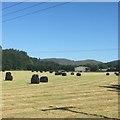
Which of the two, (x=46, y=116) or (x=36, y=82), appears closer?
(x=46, y=116)

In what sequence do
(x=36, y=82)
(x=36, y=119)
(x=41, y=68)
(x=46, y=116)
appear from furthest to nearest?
(x=41, y=68)
(x=36, y=82)
(x=46, y=116)
(x=36, y=119)

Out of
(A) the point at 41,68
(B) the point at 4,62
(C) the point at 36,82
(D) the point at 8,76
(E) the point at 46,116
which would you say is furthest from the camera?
(B) the point at 4,62

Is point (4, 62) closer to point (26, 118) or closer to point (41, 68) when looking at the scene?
point (41, 68)

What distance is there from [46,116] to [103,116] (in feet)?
7.86

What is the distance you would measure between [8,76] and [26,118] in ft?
144

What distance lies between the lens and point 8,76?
57.8 metres

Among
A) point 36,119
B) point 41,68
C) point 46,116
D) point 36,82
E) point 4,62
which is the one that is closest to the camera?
point 36,119

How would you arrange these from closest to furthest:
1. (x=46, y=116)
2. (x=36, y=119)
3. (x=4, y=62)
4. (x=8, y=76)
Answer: (x=36, y=119) < (x=46, y=116) < (x=8, y=76) < (x=4, y=62)

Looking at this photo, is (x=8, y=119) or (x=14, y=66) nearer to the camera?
(x=8, y=119)

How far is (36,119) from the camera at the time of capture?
14172 mm

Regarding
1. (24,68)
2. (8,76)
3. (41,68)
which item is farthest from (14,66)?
(8,76)

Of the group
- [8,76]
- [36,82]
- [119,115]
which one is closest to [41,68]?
[8,76]

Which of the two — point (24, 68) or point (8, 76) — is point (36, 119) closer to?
point (8, 76)

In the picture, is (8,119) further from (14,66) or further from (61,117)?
(14,66)
